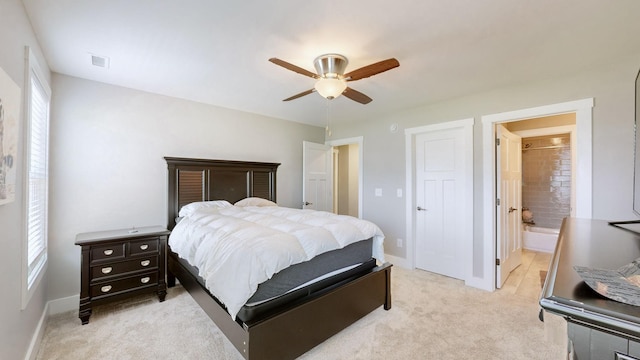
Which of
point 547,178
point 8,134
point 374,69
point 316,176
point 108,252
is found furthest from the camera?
point 547,178

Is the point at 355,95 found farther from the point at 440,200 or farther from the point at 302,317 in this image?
the point at 440,200

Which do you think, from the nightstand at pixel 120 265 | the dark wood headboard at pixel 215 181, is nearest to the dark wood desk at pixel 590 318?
the nightstand at pixel 120 265

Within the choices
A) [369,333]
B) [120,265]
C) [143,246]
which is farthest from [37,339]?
[369,333]

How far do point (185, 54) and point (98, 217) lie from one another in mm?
2055

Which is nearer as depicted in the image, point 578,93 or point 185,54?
point 185,54

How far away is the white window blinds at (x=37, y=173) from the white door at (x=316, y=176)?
3.13m

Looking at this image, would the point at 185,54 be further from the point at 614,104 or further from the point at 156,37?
the point at 614,104

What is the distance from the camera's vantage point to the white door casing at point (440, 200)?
11.4 feet

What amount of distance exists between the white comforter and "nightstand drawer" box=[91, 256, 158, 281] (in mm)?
309

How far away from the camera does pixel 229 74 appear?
2.68m

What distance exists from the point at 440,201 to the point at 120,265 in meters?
3.91

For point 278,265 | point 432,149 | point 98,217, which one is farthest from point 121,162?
point 432,149

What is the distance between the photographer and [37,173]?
2.25m

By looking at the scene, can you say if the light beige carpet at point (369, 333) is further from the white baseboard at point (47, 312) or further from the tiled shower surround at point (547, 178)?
the tiled shower surround at point (547, 178)
